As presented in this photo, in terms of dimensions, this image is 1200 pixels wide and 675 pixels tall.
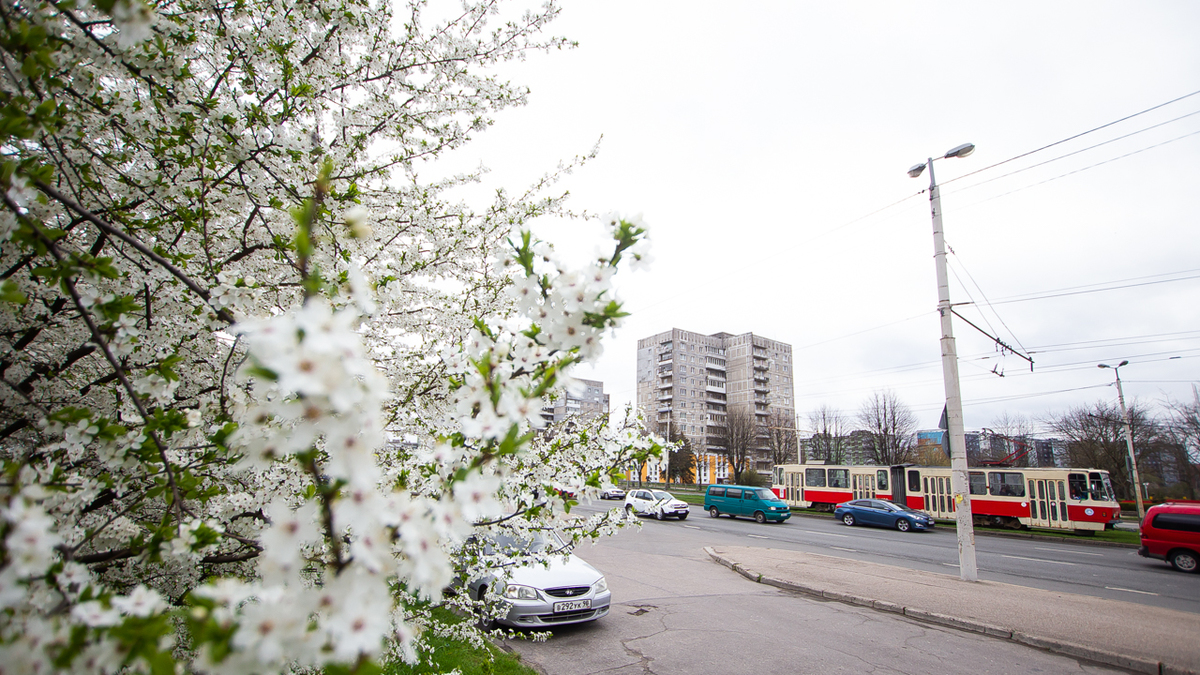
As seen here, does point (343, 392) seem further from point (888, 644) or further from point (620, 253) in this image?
point (888, 644)

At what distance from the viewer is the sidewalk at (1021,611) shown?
612 cm

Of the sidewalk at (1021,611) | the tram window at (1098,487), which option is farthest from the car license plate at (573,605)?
the tram window at (1098,487)

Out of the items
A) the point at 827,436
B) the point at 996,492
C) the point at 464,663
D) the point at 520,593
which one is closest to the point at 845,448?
the point at 827,436

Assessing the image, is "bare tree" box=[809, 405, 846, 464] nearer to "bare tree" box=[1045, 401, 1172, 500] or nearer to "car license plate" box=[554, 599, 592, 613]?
"bare tree" box=[1045, 401, 1172, 500]

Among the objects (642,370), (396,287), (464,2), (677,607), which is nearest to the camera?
(396,287)

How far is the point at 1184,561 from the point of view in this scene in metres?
13.0

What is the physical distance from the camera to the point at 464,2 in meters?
3.71

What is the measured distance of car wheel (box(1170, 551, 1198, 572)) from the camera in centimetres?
1292

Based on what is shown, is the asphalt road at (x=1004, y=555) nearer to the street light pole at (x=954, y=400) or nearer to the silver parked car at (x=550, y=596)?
the silver parked car at (x=550, y=596)

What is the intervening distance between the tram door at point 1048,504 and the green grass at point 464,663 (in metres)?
24.4

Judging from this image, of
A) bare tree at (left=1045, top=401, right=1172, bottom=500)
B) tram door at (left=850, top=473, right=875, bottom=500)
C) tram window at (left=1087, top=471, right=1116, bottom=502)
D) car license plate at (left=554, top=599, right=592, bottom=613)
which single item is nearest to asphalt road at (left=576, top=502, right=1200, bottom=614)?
car license plate at (left=554, top=599, right=592, bottom=613)

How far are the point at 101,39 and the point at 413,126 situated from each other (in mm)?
1766

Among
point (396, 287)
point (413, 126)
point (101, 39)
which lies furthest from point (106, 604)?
point (413, 126)

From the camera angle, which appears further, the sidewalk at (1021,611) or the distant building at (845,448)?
the distant building at (845,448)
